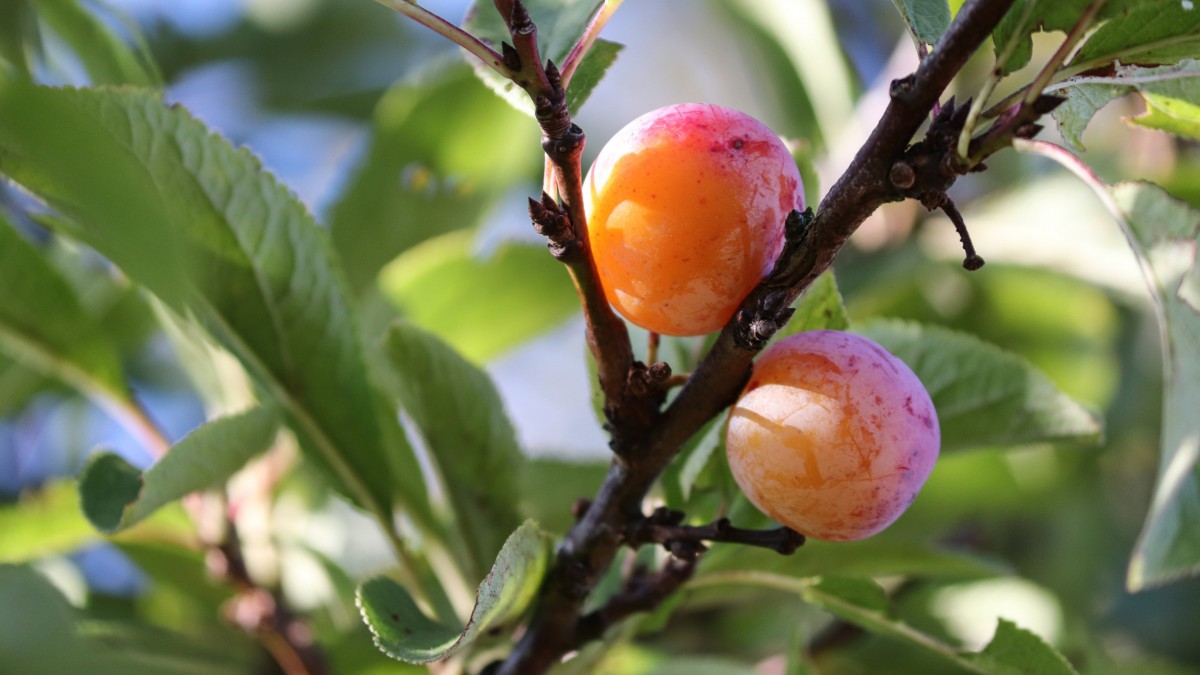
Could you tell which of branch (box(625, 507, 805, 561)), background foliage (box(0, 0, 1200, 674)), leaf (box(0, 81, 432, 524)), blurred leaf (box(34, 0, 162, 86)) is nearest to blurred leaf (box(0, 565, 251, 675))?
background foliage (box(0, 0, 1200, 674))

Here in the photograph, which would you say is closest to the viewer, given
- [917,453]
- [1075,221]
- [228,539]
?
[917,453]

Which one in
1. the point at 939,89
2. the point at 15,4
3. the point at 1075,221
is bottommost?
the point at 1075,221

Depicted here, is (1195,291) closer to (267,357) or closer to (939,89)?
(939,89)

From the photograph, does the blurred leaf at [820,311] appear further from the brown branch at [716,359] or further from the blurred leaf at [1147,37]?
the blurred leaf at [1147,37]

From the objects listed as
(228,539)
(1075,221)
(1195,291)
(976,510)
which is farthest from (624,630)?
(1075,221)

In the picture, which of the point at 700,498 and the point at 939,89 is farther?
the point at 700,498

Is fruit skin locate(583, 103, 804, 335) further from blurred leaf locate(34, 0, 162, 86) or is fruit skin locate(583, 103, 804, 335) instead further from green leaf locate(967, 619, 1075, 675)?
blurred leaf locate(34, 0, 162, 86)

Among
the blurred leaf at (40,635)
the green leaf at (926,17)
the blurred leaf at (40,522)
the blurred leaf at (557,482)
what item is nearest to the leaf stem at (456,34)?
the green leaf at (926,17)

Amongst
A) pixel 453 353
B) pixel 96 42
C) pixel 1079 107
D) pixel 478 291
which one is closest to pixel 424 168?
pixel 478 291
